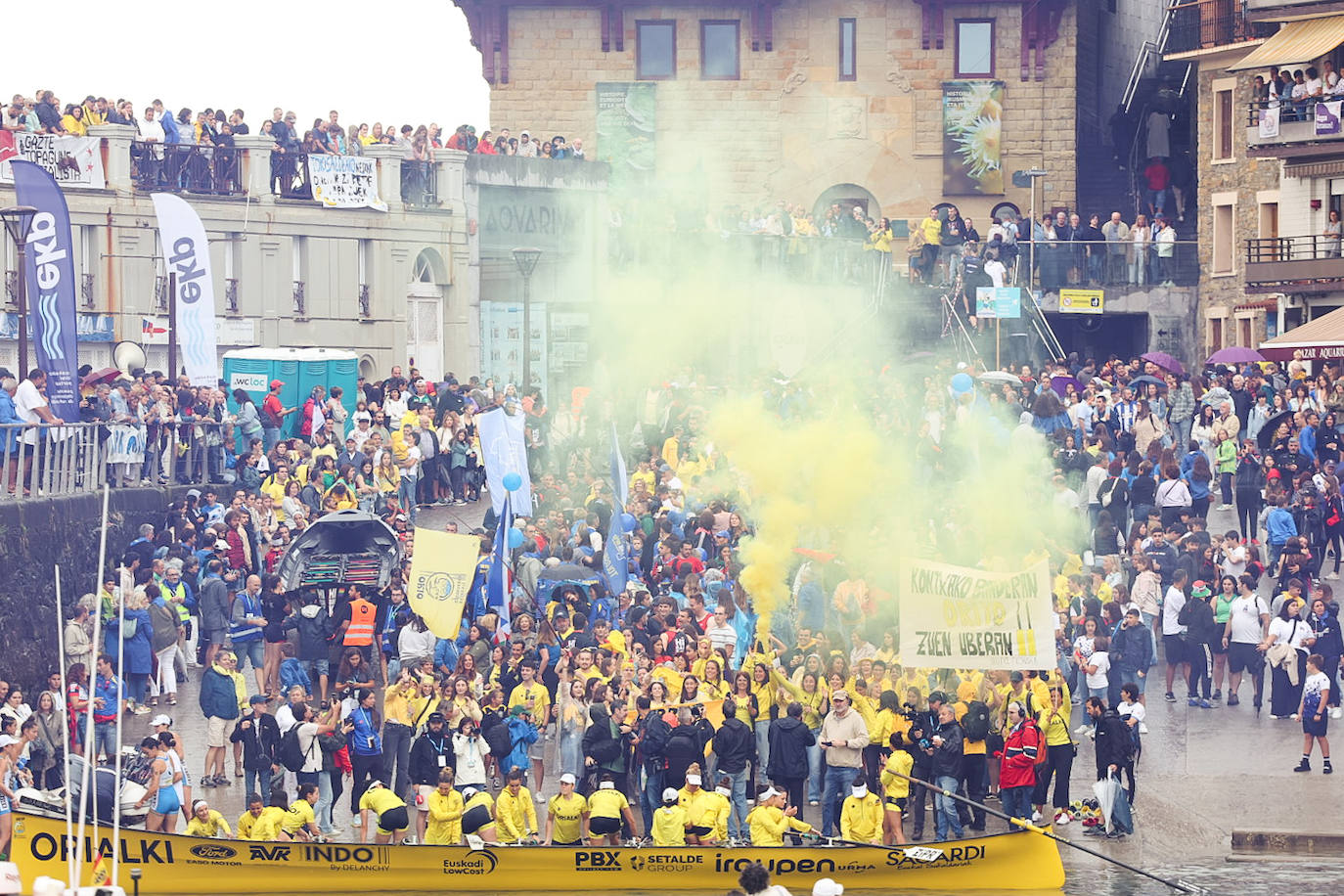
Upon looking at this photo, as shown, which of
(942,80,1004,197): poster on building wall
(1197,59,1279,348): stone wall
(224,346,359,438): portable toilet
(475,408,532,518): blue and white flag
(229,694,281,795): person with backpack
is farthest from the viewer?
(942,80,1004,197): poster on building wall

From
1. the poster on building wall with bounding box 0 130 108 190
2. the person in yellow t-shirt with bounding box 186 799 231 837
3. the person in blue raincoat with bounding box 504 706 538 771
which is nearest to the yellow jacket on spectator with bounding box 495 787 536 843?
the person in blue raincoat with bounding box 504 706 538 771

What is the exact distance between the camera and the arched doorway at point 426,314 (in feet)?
160

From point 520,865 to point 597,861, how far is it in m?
0.67

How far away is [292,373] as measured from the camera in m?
40.5

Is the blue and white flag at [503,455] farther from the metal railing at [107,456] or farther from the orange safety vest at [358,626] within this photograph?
the metal railing at [107,456]

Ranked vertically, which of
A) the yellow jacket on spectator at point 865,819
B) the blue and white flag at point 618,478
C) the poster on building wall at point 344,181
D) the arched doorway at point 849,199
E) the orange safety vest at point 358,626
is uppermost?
the arched doorway at point 849,199

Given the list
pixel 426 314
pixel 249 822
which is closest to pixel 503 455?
pixel 249 822

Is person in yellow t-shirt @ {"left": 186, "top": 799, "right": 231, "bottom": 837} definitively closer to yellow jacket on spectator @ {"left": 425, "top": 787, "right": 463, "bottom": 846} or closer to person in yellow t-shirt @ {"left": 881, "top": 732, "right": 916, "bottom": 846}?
yellow jacket on spectator @ {"left": 425, "top": 787, "right": 463, "bottom": 846}

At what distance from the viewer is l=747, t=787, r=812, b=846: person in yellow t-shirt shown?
22.0 m

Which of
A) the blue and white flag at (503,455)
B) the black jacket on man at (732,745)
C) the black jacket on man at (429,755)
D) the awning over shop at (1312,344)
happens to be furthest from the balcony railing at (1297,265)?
the black jacket on man at (429,755)

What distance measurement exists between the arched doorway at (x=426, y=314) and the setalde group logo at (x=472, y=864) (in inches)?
1079

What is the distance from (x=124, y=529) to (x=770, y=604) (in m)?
9.83

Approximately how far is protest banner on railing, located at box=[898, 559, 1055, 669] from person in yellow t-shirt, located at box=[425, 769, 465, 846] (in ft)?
14.7

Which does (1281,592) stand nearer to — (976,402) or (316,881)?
(976,402)
